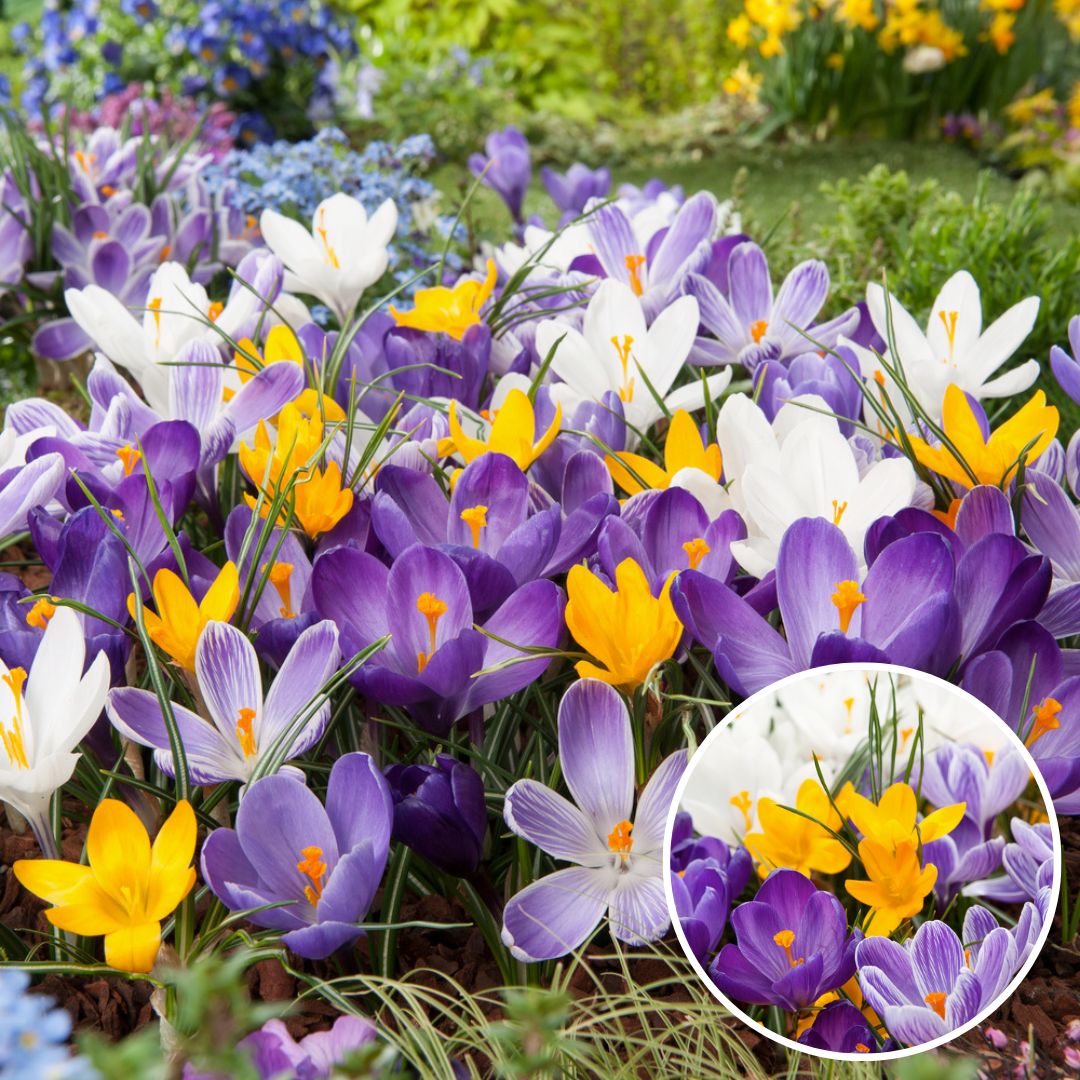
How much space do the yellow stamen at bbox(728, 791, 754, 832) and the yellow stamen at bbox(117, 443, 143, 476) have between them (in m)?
0.58

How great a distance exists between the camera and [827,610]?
A: 0.85 metres

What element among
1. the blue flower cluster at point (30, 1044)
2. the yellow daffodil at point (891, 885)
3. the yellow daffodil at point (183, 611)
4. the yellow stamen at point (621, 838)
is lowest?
the yellow daffodil at point (891, 885)

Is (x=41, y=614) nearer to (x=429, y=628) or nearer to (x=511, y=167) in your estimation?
(x=429, y=628)

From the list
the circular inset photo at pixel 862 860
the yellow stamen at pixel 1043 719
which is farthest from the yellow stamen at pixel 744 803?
the yellow stamen at pixel 1043 719

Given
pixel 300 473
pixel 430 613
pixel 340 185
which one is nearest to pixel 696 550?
pixel 430 613

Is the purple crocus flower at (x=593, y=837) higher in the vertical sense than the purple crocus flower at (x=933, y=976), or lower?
higher

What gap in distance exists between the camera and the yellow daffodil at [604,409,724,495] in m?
1.01

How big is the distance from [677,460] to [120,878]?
0.54 metres

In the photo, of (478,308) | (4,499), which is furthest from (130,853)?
(478,308)

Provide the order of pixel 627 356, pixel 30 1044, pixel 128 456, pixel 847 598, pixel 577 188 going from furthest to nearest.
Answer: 1. pixel 577 188
2. pixel 627 356
3. pixel 128 456
4. pixel 847 598
5. pixel 30 1044

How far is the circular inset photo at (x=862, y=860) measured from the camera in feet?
2.72

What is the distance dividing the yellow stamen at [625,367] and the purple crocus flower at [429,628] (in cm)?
34

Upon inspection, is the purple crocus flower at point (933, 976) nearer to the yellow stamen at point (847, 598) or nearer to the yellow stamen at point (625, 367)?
the yellow stamen at point (847, 598)

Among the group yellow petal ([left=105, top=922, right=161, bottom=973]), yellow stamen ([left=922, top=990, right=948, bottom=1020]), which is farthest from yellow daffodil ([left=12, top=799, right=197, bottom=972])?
yellow stamen ([left=922, top=990, right=948, bottom=1020])
